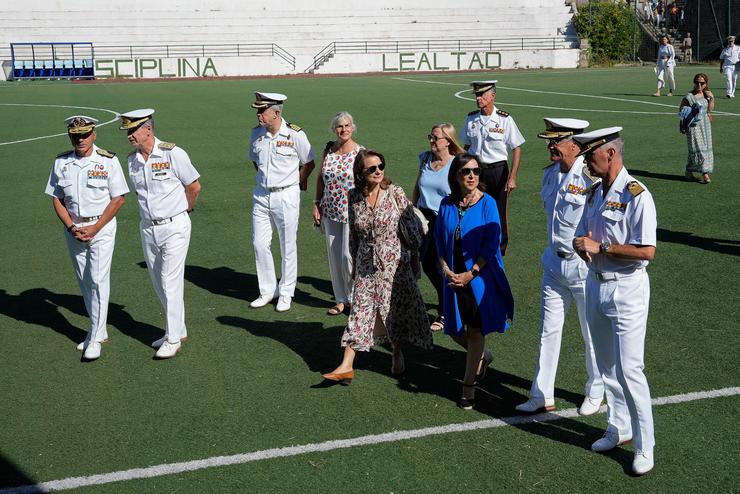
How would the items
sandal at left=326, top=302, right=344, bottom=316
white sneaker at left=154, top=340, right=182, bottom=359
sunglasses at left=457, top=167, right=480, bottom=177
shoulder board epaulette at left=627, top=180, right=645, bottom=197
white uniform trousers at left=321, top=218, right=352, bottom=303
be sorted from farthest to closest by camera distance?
1. sandal at left=326, top=302, right=344, bottom=316
2. white uniform trousers at left=321, top=218, right=352, bottom=303
3. white sneaker at left=154, top=340, right=182, bottom=359
4. sunglasses at left=457, top=167, right=480, bottom=177
5. shoulder board epaulette at left=627, top=180, right=645, bottom=197

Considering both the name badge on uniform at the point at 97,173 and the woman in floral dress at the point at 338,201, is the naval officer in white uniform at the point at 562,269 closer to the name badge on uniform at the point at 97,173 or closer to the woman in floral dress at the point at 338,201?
the woman in floral dress at the point at 338,201

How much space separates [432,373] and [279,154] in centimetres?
323

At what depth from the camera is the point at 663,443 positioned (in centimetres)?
629

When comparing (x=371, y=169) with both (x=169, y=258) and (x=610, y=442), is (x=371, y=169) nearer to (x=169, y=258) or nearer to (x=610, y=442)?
(x=169, y=258)

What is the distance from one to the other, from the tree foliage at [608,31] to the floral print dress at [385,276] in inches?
2002

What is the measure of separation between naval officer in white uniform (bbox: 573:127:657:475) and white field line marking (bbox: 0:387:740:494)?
1.07 m

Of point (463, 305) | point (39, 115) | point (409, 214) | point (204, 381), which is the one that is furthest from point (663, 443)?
point (39, 115)

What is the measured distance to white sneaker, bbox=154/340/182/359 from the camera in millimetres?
8258

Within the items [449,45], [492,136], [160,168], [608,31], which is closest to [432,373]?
[160,168]

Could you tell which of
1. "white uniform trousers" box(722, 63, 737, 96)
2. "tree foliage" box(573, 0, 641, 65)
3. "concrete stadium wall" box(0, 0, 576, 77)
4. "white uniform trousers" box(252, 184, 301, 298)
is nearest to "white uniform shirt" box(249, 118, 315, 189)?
"white uniform trousers" box(252, 184, 301, 298)

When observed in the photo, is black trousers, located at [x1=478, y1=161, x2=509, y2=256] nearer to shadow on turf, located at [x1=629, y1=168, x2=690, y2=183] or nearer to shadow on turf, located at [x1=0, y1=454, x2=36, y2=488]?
shadow on turf, located at [x1=0, y1=454, x2=36, y2=488]

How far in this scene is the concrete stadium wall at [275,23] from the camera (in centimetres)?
5175

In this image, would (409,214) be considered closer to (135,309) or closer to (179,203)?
(179,203)

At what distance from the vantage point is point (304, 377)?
7.76m
